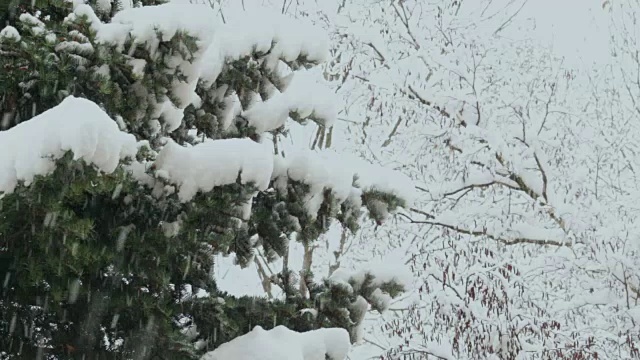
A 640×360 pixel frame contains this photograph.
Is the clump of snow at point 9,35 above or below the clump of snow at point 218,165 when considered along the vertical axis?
above

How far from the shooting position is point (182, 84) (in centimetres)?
369

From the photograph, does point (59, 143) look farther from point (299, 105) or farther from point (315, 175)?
point (299, 105)

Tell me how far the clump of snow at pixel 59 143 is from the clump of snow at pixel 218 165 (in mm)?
630

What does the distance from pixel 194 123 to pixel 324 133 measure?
1008cm

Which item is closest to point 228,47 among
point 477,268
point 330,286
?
point 330,286

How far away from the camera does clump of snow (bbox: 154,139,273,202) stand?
3.30 m

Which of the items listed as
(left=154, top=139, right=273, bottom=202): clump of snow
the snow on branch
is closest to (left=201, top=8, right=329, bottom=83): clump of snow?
the snow on branch

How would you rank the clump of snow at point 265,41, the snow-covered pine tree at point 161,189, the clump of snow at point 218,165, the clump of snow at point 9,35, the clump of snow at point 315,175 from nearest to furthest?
the snow-covered pine tree at point 161,189
the clump of snow at point 218,165
the clump of snow at point 9,35
the clump of snow at point 315,175
the clump of snow at point 265,41

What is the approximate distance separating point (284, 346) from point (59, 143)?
1579 mm

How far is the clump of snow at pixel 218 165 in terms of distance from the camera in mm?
3297

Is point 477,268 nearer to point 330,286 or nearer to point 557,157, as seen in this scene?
point 557,157

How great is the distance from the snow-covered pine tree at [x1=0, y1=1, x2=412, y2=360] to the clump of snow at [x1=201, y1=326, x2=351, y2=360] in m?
0.01

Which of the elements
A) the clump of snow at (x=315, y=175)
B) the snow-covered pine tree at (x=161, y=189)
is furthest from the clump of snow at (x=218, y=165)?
the clump of snow at (x=315, y=175)

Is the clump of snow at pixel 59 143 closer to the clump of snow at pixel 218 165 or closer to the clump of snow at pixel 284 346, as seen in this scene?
the clump of snow at pixel 218 165
